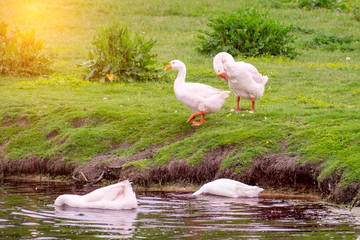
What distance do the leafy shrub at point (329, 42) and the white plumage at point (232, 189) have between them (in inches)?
507

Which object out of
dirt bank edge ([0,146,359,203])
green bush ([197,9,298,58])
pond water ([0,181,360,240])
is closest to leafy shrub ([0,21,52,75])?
green bush ([197,9,298,58])

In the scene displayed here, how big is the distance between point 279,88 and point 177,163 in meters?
5.67

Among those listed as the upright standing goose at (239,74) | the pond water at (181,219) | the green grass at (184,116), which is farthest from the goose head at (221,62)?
the pond water at (181,219)

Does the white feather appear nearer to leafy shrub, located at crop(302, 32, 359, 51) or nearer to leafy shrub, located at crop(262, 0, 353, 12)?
leafy shrub, located at crop(302, 32, 359, 51)

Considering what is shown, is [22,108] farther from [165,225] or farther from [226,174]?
[165,225]

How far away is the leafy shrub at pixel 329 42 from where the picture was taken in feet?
71.6

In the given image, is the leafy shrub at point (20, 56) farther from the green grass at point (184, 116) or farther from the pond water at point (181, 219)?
the pond water at point (181, 219)

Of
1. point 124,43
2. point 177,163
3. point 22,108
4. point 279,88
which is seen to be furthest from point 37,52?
point 177,163

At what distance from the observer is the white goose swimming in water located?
29.9 feet

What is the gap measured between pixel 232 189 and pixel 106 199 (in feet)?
6.68

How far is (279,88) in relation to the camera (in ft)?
52.2

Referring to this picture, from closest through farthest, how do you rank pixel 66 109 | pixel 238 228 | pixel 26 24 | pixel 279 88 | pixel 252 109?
pixel 238 228, pixel 252 109, pixel 66 109, pixel 279 88, pixel 26 24

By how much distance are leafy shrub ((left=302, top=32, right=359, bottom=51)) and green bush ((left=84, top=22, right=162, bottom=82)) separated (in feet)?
23.8

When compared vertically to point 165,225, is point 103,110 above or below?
above
